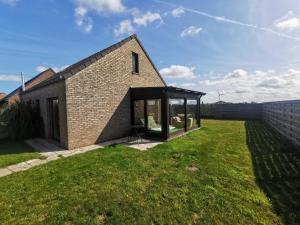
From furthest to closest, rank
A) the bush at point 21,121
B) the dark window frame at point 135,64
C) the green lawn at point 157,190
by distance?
the dark window frame at point 135,64, the bush at point 21,121, the green lawn at point 157,190

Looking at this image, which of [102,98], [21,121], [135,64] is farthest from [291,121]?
[21,121]

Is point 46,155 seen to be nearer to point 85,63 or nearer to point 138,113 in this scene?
point 85,63

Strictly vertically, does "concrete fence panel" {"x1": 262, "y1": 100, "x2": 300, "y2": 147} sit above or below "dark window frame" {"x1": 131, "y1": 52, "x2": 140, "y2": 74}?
below

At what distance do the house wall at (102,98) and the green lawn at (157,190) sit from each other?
1.82 m

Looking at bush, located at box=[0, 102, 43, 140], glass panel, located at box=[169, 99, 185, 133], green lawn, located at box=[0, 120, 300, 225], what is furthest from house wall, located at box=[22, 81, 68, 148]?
glass panel, located at box=[169, 99, 185, 133]

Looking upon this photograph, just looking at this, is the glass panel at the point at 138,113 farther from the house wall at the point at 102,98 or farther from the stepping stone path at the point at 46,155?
the stepping stone path at the point at 46,155

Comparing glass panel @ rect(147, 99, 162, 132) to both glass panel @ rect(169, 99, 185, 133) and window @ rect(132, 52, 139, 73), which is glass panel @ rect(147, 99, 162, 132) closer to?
glass panel @ rect(169, 99, 185, 133)

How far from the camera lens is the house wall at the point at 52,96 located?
24.0 ft

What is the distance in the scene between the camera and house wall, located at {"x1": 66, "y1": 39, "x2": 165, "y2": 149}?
7387 mm

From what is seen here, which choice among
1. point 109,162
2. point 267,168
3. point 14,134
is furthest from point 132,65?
point 267,168

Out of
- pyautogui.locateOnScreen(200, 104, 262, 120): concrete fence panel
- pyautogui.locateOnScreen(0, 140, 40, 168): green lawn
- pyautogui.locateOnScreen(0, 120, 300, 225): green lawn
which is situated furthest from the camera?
pyautogui.locateOnScreen(200, 104, 262, 120): concrete fence panel

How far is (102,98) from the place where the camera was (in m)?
8.51

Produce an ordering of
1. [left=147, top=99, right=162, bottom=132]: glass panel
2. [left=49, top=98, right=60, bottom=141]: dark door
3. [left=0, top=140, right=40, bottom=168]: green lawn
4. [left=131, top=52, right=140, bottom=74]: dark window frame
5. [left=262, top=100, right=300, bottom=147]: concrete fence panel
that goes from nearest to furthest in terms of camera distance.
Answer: [left=0, top=140, right=40, bottom=168]: green lawn
[left=262, top=100, right=300, bottom=147]: concrete fence panel
[left=49, top=98, right=60, bottom=141]: dark door
[left=147, top=99, right=162, bottom=132]: glass panel
[left=131, top=52, right=140, bottom=74]: dark window frame

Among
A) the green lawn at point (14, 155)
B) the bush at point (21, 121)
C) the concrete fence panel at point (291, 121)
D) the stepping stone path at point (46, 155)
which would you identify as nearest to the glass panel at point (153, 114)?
the stepping stone path at point (46, 155)
